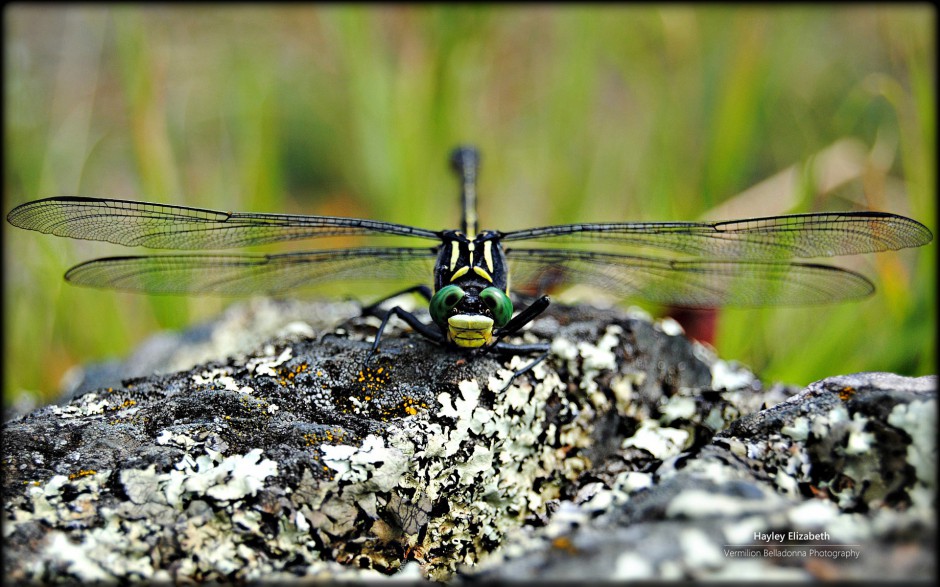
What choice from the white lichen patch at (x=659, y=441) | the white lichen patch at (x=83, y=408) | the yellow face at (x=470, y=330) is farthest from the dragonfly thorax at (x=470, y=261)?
the white lichen patch at (x=83, y=408)

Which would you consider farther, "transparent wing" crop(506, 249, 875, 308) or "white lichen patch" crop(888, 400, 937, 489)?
"transparent wing" crop(506, 249, 875, 308)

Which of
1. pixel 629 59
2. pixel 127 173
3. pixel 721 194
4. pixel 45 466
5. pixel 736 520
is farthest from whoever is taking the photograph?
pixel 127 173

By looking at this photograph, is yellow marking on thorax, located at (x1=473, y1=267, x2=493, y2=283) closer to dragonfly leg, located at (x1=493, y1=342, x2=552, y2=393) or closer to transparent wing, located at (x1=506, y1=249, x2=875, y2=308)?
dragonfly leg, located at (x1=493, y1=342, x2=552, y2=393)

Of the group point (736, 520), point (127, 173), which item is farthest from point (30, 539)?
point (127, 173)

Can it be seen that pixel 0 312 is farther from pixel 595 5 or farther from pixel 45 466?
pixel 595 5

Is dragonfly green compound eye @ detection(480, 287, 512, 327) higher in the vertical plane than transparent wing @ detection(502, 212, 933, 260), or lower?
lower

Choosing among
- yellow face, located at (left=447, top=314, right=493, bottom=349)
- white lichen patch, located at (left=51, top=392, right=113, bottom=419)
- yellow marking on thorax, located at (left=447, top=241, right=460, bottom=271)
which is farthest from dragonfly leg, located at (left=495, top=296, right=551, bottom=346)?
white lichen patch, located at (left=51, top=392, right=113, bottom=419)
